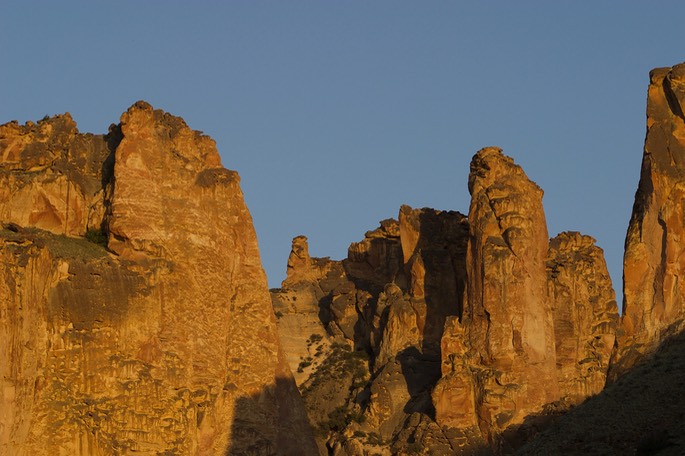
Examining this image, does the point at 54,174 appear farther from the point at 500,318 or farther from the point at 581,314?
the point at 581,314

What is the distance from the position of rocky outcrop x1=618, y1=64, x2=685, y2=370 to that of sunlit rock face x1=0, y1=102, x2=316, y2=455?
30367 mm

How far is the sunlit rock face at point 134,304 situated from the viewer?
330 ft

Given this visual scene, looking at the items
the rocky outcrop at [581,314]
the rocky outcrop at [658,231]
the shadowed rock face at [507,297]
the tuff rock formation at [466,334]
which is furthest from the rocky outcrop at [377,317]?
the rocky outcrop at [658,231]

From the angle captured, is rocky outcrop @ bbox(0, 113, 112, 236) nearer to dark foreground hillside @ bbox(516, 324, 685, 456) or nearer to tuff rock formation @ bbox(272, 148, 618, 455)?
tuff rock formation @ bbox(272, 148, 618, 455)

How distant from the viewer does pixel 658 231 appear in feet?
257

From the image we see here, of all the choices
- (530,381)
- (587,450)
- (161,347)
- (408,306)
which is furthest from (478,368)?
(587,450)

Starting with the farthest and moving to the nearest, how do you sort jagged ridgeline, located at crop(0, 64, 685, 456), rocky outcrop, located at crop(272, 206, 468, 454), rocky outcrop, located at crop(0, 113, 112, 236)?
rocky outcrop, located at crop(272, 206, 468, 454), rocky outcrop, located at crop(0, 113, 112, 236), jagged ridgeline, located at crop(0, 64, 685, 456)

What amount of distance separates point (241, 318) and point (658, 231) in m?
37.0

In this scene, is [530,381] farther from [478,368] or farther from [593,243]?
[593,243]

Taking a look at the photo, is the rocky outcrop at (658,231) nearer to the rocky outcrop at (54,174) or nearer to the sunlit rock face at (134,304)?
the sunlit rock face at (134,304)

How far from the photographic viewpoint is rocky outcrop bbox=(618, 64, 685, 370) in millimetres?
76562

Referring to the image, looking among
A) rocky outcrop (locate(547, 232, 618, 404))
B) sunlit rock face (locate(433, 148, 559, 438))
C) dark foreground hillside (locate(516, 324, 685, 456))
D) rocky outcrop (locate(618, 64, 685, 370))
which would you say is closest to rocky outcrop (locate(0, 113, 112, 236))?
sunlit rock face (locate(433, 148, 559, 438))

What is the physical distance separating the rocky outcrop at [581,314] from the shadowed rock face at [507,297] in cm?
147

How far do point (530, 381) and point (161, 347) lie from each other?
20.2 metres
